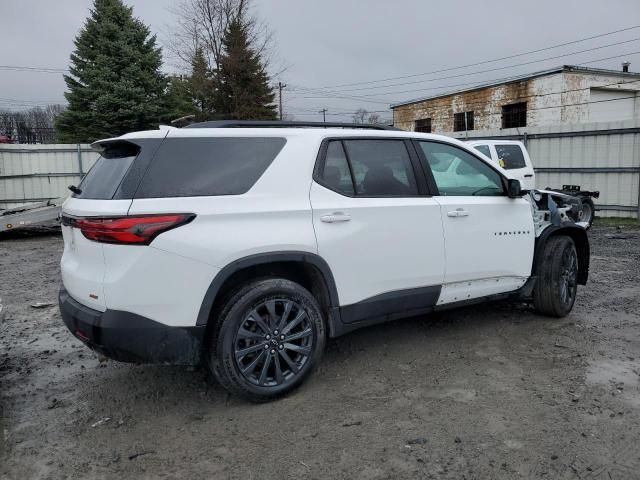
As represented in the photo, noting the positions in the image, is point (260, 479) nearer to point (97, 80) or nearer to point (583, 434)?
point (583, 434)

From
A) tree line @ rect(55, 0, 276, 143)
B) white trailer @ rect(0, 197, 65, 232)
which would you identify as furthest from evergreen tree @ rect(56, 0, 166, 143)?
white trailer @ rect(0, 197, 65, 232)

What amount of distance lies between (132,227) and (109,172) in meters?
0.58

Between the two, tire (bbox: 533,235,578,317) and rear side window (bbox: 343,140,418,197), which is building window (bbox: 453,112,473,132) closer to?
tire (bbox: 533,235,578,317)

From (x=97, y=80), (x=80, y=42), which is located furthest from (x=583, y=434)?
(x=80, y=42)

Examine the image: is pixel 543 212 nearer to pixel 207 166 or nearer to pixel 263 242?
pixel 263 242

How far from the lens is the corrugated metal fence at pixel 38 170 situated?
14.5 meters

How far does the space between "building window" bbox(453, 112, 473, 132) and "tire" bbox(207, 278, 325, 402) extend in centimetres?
2824

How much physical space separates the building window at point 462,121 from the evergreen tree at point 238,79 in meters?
10.7

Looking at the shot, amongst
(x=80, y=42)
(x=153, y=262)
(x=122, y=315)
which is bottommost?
(x=122, y=315)

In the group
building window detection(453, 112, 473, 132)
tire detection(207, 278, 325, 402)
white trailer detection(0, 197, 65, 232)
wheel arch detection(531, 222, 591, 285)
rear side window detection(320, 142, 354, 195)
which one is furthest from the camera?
building window detection(453, 112, 473, 132)

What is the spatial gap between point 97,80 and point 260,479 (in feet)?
81.2

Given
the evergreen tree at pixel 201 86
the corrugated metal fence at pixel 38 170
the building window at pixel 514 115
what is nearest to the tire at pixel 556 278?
the corrugated metal fence at pixel 38 170

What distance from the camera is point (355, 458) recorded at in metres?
2.85

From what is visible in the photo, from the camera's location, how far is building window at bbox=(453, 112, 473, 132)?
97.6 feet
